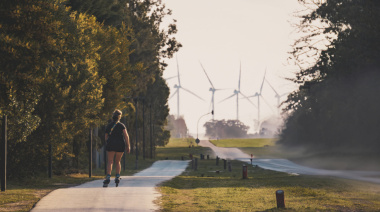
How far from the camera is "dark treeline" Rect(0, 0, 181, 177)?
802 inches

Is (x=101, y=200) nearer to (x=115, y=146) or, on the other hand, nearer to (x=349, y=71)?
(x=115, y=146)

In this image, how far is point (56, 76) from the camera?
27.5 m

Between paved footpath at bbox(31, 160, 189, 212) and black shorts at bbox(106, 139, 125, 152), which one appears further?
black shorts at bbox(106, 139, 125, 152)

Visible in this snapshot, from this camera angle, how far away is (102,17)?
141 feet

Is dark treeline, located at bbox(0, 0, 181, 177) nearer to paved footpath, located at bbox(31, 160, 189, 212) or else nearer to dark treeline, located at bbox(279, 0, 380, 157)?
paved footpath, located at bbox(31, 160, 189, 212)

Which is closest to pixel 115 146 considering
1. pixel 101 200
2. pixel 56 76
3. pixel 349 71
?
pixel 101 200

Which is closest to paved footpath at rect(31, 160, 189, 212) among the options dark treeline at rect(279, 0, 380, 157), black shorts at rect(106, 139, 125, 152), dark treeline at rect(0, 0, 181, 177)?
black shorts at rect(106, 139, 125, 152)

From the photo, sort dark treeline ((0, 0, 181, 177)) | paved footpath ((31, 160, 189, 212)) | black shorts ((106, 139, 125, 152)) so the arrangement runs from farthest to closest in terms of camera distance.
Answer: dark treeline ((0, 0, 181, 177))
black shorts ((106, 139, 125, 152))
paved footpath ((31, 160, 189, 212))

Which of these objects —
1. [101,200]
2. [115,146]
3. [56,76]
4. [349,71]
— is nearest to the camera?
[101,200]

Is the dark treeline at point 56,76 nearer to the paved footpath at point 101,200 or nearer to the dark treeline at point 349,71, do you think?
the paved footpath at point 101,200

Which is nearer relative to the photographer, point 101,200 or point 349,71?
point 101,200

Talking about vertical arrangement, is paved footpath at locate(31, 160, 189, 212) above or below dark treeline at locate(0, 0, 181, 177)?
below

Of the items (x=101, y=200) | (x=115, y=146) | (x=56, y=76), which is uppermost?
(x=56, y=76)

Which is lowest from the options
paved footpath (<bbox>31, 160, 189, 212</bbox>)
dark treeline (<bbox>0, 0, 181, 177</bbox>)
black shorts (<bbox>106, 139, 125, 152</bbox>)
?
paved footpath (<bbox>31, 160, 189, 212</bbox>)
